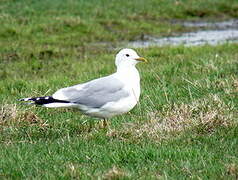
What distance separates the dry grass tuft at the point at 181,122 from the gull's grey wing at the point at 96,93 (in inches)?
14.7

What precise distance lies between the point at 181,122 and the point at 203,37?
12.4 m

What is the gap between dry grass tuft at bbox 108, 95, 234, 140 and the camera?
614 centimetres

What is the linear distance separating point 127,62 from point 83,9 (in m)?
14.3

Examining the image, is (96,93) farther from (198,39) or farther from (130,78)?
(198,39)

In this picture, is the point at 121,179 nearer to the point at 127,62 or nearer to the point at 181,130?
the point at 181,130

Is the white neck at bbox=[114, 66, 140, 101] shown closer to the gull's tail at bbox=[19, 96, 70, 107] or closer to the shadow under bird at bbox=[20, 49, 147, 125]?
the shadow under bird at bbox=[20, 49, 147, 125]

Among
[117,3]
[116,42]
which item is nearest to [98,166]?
[116,42]

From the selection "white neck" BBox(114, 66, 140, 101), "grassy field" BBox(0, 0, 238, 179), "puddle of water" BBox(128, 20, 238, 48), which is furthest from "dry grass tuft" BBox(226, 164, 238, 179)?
"puddle of water" BBox(128, 20, 238, 48)

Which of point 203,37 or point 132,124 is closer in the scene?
point 132,124

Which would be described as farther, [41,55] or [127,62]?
[41,55]

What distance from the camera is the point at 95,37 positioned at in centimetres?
1791

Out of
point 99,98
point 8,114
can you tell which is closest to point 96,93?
point 99,98

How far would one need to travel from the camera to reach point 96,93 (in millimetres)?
6656

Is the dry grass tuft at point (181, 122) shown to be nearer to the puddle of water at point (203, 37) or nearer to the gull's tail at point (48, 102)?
the gull's tail at point (48, 102)
